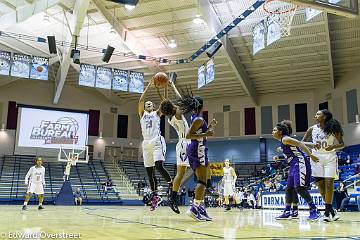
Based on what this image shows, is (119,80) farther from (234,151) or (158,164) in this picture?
(158,164)

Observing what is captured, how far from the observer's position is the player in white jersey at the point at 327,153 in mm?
5711

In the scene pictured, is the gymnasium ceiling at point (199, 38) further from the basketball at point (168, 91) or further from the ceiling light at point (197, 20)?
the ceiling light at point (197, 20)

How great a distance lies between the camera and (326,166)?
579 centimetres

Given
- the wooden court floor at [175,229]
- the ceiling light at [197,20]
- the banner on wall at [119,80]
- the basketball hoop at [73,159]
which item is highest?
the ceiling light at [197,20]

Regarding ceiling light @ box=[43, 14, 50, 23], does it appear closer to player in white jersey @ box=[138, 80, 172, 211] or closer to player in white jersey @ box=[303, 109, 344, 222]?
player in white jersey @ box=[138, 80, 172, 211]

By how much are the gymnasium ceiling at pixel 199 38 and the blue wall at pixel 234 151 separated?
4.89 metres

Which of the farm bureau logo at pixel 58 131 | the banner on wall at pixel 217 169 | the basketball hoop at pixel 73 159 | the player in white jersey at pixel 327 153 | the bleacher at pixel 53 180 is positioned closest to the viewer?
the player in white jersey at pixel 327 153

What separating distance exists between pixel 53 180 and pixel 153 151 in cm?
1818

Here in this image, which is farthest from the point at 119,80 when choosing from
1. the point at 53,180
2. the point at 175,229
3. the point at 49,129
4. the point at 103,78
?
the point at 175,229

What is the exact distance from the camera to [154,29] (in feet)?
65.2

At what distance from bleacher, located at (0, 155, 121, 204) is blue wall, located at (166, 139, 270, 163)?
7.09 metres

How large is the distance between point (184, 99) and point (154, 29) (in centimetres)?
1526

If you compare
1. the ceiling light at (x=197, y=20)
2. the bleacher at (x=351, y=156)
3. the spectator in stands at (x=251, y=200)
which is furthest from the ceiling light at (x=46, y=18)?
the bleacher at (x=351, y=156)

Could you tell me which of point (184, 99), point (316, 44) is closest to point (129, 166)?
point (316, 44)
